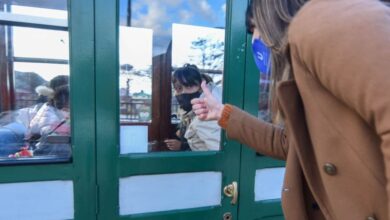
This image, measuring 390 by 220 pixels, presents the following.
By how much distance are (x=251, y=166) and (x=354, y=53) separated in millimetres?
1318

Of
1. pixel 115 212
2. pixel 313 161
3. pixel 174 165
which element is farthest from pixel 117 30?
pixel 313 161

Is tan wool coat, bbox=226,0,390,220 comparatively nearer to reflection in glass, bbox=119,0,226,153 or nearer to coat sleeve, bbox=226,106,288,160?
coat sleeve, bbox=226,106,288,160

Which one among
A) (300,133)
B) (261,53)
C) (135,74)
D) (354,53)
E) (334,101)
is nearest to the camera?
(354,53)

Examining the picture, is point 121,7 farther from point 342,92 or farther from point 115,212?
point 342,92

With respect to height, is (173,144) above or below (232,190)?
above

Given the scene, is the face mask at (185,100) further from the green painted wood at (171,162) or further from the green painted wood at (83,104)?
the green painted wood at (83,104)

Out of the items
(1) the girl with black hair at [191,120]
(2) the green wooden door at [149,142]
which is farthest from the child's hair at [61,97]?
(1) the girl with black hair at [191,120]

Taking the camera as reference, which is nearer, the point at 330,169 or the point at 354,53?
the point at 354,53

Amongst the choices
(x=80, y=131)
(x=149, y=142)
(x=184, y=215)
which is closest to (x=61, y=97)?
(x=80, y=131)

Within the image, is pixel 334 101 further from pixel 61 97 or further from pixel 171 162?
pixel 61 97

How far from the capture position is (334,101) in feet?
2.15

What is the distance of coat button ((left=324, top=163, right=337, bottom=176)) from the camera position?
68 cm

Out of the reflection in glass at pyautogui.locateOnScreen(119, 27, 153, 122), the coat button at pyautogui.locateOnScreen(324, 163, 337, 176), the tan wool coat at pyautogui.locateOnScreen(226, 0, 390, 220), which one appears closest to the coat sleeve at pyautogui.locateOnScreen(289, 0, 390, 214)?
the tan wool coat at pyautogui.locateOnScreen(226, 0, 390, 220)

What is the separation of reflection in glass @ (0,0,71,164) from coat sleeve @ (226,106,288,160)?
80 cm
